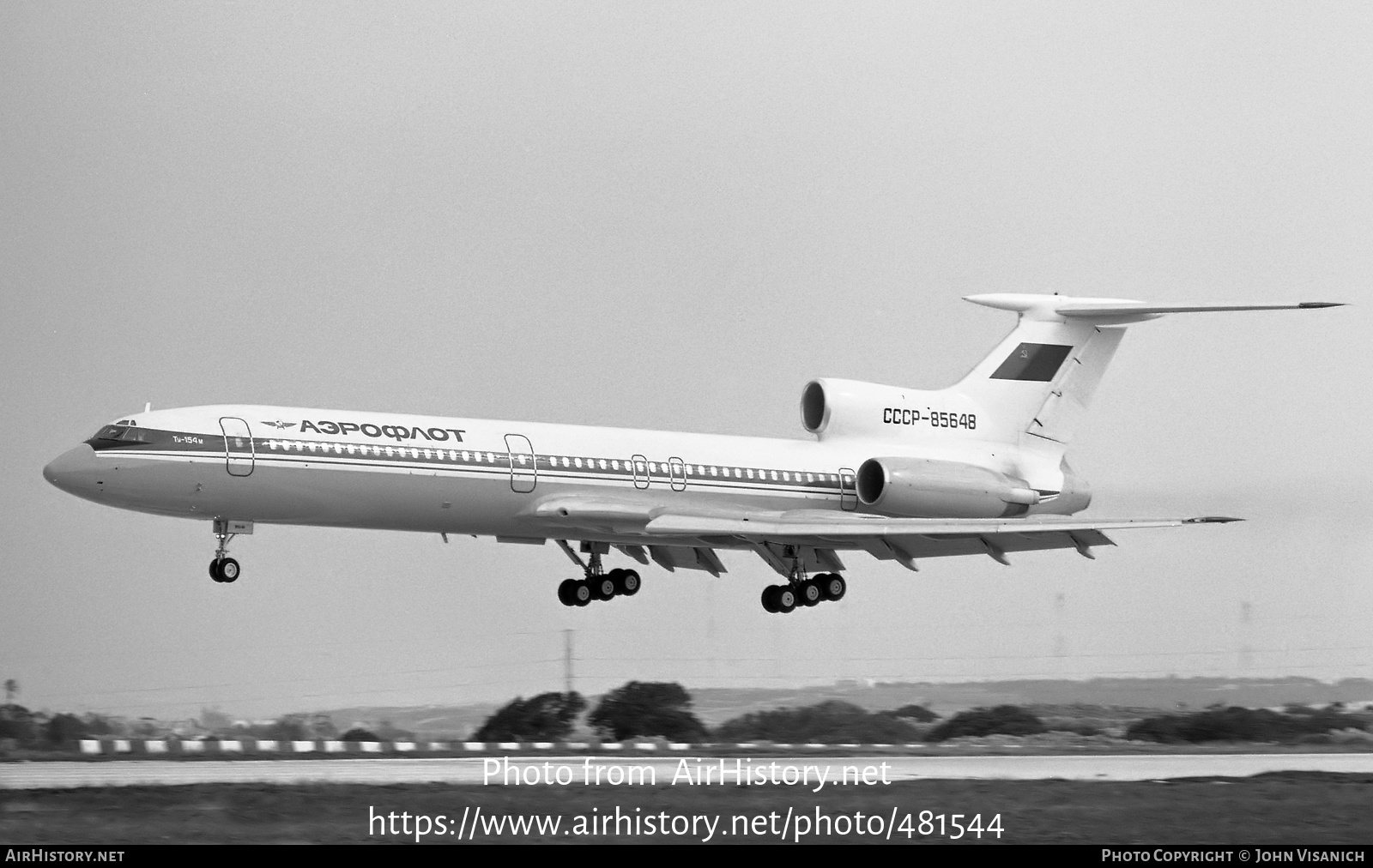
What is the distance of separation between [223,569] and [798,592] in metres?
10.7

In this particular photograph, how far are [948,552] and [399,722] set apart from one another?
1029 cm

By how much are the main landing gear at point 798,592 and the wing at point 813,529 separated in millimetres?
404

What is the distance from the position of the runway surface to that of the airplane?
3.66 m

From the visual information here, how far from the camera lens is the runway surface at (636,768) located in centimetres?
2669

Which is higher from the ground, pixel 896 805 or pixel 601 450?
pixel 601 450

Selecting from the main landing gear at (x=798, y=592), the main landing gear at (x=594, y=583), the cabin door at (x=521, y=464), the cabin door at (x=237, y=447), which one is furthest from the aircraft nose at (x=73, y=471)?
the main landing gear at (x=798, y=592)

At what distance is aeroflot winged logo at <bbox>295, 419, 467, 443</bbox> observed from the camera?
30.5m

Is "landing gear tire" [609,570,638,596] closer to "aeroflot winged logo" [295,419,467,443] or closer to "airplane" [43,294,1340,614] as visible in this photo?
"airplane" [43,294,1340,614]

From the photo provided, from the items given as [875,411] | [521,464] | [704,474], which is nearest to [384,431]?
[521,464]

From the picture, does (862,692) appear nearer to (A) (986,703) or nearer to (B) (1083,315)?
(A) (986,703)

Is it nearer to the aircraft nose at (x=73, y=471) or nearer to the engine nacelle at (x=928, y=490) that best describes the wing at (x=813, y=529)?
the engine nacelle at (x=928, y=490)

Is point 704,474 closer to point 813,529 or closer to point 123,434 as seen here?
point 813,529
